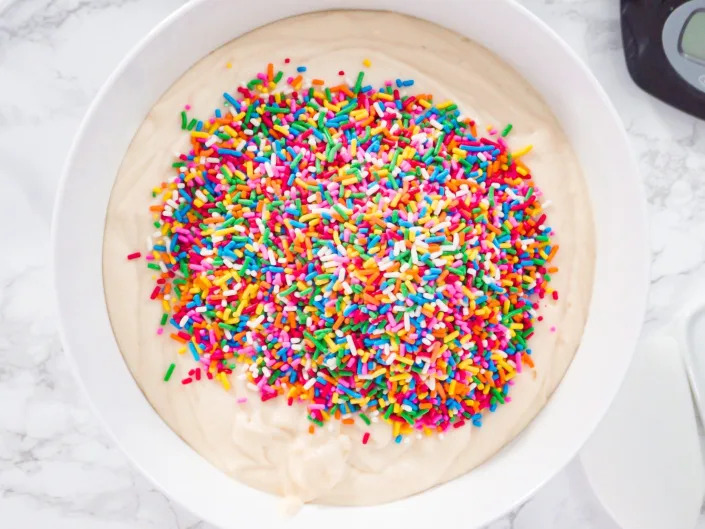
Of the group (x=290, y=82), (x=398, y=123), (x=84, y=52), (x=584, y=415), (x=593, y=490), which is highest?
(x=84, y=52)

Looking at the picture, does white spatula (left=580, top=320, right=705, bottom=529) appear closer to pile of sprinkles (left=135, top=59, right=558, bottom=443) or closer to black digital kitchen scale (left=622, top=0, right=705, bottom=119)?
pile of sprinkles (left=135, top=59, right=558, bottom=443)

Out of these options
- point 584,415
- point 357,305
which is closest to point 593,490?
point 584,415

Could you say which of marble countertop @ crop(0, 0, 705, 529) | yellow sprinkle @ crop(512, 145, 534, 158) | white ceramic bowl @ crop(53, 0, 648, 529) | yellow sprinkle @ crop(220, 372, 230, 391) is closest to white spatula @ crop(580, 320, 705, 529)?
marble countertop @ crop(0, 0, 705, 529)

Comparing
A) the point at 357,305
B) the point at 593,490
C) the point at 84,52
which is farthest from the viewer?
the point at 593,490

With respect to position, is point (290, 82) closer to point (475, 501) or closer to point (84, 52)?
point (84, 52)

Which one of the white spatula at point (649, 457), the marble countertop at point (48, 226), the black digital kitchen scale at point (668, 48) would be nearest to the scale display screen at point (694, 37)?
the black digital kitchen scale at point (668, 48)

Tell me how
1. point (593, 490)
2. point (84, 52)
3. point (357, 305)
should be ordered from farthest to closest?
point (593, 490) → point (84, 52) → point (357, 305)

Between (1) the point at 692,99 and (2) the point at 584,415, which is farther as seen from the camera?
(1) the point at 692,99
